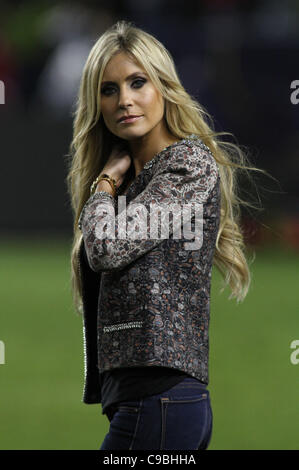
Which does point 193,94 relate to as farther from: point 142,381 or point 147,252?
point 142,381

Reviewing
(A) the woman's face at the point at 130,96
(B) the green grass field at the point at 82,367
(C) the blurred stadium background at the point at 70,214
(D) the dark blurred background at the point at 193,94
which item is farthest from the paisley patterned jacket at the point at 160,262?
(D) the dark blurred background at the point at 193,94

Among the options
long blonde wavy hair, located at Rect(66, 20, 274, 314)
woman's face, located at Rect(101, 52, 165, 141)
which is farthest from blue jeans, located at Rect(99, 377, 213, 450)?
woman's face, located at Rect(101, 52, 165, 141)

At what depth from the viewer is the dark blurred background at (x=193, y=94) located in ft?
44.2

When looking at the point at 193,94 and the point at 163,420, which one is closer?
the point at 163,420

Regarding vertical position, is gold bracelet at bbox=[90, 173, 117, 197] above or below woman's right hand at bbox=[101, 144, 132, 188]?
below

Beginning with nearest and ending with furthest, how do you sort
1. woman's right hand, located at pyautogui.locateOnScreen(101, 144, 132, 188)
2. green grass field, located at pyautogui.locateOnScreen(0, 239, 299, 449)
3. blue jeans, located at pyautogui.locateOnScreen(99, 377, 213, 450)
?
blue jeans, located at pyautogui.locateOnScreen(99, 377, 213, 450), woman's right hand, located at pyautogui.locateOnScreen(101, 144, 132, 188), green grass field, located at pyautogui.locateOnScreen(0, 239, 299, 449)

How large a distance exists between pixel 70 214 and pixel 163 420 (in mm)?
11350

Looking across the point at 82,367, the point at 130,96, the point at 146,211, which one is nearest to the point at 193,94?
the point at 82,367

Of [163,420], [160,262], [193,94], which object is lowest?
[163,420]

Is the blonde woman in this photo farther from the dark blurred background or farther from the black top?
the dark blurred background

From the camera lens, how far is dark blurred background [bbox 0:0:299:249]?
13461 millimetres

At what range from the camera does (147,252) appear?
8.67ft

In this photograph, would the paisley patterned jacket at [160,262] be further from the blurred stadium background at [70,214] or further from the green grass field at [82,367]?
the blurred stadium background at [70,214]

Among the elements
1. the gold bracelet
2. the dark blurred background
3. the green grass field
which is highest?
the dark blurred background
